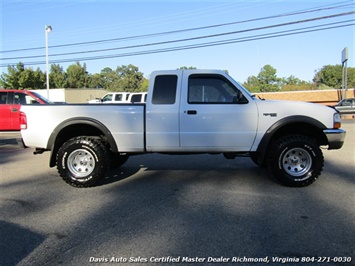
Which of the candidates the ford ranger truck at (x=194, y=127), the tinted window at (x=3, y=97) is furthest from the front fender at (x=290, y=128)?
the tinted window at (x=3, y=97)

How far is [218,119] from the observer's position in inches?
221

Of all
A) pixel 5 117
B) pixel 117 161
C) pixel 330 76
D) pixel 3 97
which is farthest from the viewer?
pixel 330 76

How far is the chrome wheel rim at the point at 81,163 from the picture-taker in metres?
5.85

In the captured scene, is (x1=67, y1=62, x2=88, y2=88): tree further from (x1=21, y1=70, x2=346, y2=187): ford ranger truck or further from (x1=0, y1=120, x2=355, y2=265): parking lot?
(x1=21, y1=70, x2=346, y2=187): ford ranger truck

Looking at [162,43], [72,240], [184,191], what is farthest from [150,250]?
[162,43]

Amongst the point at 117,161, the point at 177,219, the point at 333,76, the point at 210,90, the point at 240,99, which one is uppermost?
the point at 333,76

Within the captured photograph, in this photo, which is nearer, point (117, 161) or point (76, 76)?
point (117, 161)

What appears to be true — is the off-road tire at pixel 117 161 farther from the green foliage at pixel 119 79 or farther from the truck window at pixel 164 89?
the green foliage at pixel 119 79

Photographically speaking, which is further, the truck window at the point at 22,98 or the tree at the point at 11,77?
the tree at the point at 11,77

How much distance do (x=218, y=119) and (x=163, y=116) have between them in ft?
3.15

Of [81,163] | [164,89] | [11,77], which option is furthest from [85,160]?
[11,77]

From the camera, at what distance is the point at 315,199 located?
5035 mm

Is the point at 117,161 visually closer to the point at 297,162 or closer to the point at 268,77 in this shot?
the point at 297,162

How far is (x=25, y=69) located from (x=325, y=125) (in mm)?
56383
